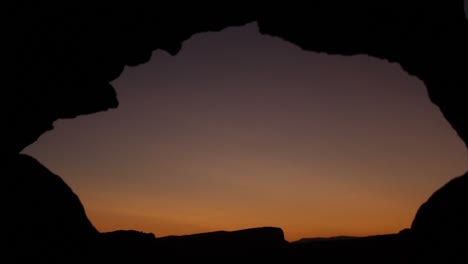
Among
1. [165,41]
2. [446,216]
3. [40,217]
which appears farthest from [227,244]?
[165,41]

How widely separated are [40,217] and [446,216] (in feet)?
47.2

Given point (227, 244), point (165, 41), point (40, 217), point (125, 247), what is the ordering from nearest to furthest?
point (40, 217) → point (165, 41) → point (125, 247) → point (227, 244)

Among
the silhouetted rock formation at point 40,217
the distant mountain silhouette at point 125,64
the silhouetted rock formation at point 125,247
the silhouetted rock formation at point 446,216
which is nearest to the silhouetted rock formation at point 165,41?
the distant mountain silhouette at point 125,64

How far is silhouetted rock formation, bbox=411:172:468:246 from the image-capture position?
53.1ft

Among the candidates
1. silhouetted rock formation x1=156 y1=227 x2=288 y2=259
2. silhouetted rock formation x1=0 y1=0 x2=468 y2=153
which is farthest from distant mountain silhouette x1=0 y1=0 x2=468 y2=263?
silhouetted rock formation x1=156 y1=227 x2=288 y2=259

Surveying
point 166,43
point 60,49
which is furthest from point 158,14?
point 60,49

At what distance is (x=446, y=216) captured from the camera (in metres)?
16.7

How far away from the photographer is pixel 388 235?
20.6 m

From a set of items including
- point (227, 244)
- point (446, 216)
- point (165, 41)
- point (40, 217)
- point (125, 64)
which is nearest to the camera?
point (40, 217)

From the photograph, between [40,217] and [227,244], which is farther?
[227,244]

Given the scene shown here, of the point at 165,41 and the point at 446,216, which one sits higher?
the point at 165,41

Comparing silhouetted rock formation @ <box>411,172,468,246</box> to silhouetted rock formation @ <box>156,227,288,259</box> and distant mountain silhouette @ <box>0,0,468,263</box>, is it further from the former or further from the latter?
silhouetted rock formation @ <box>156,227,288,259</box>

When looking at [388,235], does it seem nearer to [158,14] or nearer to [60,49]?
[158,14]

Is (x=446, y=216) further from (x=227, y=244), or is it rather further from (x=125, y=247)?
(x=125, y=247)
